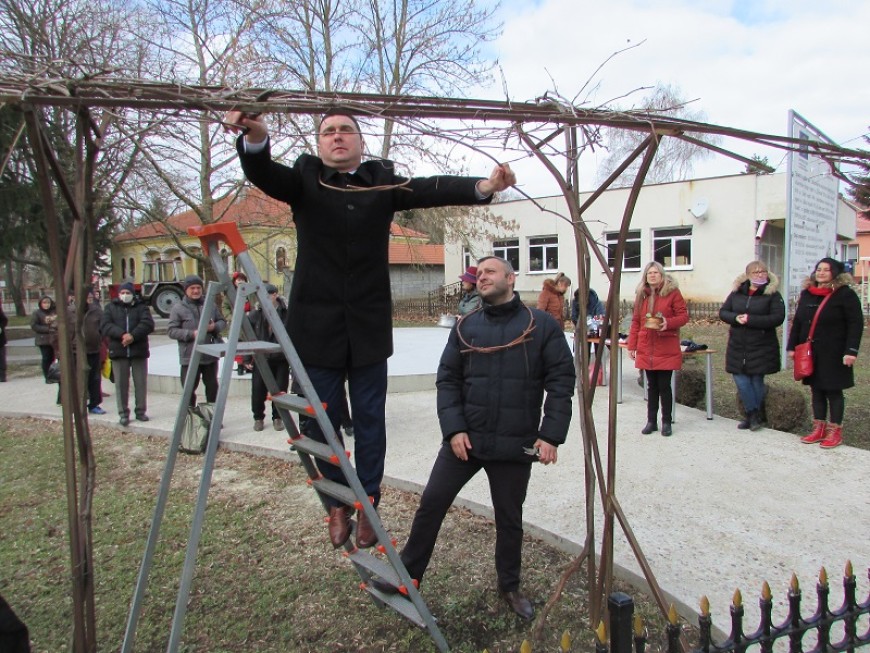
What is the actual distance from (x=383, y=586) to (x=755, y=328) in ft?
15.7

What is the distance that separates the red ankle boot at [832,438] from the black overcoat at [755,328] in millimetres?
719

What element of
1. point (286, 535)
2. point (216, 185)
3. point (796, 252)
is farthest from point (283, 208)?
point (286, 535)

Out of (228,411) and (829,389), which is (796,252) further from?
(228,411)

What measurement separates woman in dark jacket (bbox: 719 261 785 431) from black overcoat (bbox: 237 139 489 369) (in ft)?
15.1

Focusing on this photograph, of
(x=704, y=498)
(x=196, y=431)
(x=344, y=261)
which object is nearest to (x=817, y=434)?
(x=704, y=498)

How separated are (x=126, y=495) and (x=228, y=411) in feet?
9.53

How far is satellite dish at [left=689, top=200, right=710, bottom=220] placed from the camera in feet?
72.0

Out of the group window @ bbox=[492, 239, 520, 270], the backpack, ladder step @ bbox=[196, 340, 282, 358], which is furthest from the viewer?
window @ bbox=[492, 239, 520, 270]

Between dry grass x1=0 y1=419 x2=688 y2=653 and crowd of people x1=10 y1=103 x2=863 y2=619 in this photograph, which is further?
dry grass x1=0 y1=419 x2=688 y2=653

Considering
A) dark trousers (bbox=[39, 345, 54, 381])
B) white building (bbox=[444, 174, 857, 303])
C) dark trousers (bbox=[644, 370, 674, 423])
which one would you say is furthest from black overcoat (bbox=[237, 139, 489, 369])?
white building (bbox=[444, 174, 857, 303])

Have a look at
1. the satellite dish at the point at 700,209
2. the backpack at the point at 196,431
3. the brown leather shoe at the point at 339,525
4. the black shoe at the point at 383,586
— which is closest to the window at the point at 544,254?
the satellite dish at the point at 700,209

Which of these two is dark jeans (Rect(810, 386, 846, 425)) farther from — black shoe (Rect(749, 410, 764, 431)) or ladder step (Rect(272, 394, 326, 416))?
ladder step (Rect(272, 394, 326, 416))

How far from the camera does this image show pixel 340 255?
2666 mm

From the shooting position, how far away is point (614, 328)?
2.41 meters
